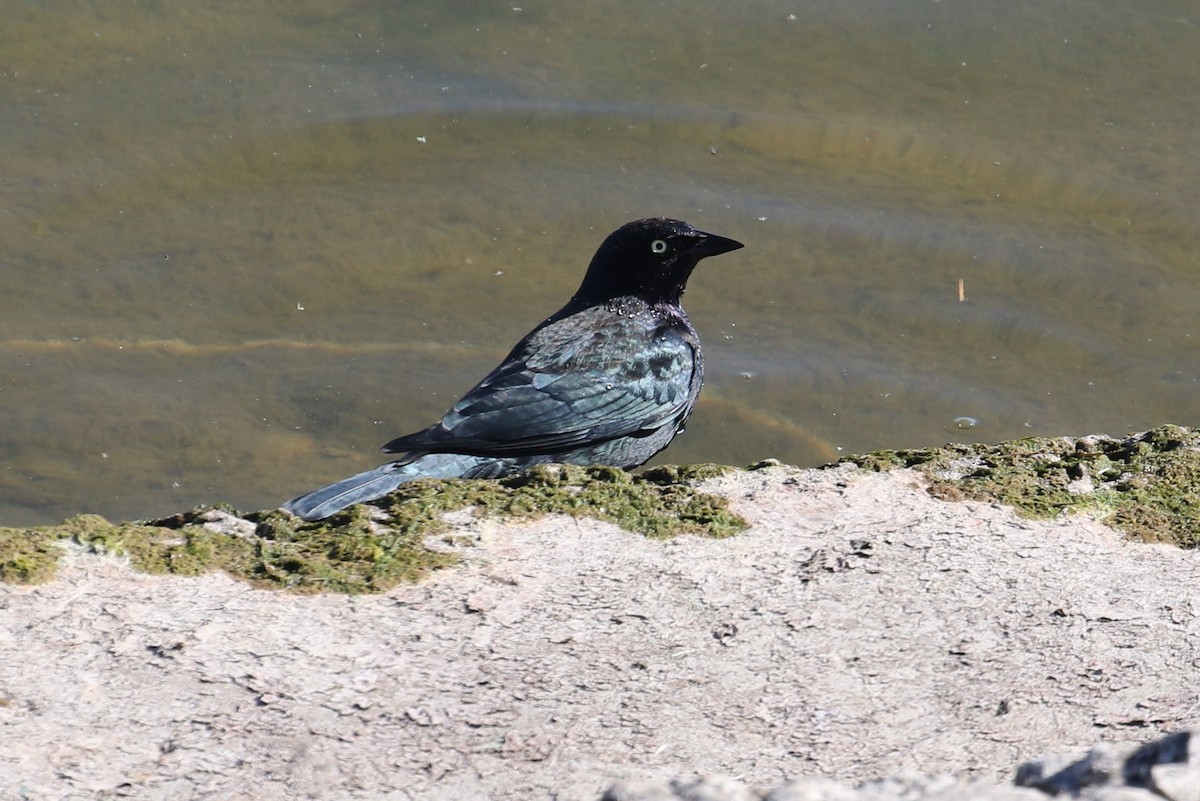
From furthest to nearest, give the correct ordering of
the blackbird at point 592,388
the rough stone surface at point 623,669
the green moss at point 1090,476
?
the blackbird at point 592,388
the green moss at point 1090,476
the rough stone surface at point 623,669

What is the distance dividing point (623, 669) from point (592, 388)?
8.56 feet

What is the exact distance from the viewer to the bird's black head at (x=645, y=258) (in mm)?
6074

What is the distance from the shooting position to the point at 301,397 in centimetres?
656

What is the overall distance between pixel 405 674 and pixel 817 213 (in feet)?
16.7

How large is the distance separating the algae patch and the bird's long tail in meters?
0.56

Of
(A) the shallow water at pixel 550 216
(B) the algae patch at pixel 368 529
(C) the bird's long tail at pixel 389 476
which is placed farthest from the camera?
(A) the shallow water at pixel 550 216

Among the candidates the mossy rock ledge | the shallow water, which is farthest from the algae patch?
the shallow water

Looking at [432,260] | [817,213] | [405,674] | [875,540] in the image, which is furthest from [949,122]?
[405,674]

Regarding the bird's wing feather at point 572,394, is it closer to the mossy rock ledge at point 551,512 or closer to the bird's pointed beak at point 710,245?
the bird's pointed beak at point 710,245

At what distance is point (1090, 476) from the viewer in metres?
3.98

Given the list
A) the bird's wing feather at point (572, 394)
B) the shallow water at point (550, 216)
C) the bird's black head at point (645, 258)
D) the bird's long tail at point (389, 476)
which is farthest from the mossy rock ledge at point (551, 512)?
the shallow water at point (550, 216)

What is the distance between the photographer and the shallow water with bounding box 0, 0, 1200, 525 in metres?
6.55

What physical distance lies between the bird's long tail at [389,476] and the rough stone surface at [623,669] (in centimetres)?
111

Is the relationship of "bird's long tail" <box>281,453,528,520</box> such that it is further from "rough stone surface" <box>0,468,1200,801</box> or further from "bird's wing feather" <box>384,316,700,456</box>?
"rough stone surface" <box>0,468,1200,801</box>
